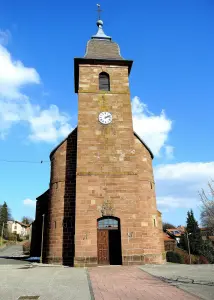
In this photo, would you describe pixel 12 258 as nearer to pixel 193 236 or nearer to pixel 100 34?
pixel 100 34

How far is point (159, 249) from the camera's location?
17703 mm

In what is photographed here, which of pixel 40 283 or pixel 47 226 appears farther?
pixel 47 226

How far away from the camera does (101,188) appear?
1627cm

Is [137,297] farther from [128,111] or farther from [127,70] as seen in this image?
[127,70]

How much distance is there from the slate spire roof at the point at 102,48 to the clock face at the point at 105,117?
17.1 feet

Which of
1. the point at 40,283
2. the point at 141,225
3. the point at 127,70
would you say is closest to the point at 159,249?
the point at 141,225

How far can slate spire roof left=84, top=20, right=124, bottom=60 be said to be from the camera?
2118 cm

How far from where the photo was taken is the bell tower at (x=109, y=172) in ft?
49.7

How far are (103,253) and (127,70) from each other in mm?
13544

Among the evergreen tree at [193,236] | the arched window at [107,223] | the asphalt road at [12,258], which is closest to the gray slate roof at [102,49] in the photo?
the arched window at [107,223]

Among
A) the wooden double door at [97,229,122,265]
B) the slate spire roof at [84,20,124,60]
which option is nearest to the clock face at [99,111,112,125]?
the slate spire roof at [84,20,124,60]

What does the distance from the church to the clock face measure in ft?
0.24

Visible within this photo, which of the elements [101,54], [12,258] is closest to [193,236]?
[12,258]

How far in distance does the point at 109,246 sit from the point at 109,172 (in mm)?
4458
